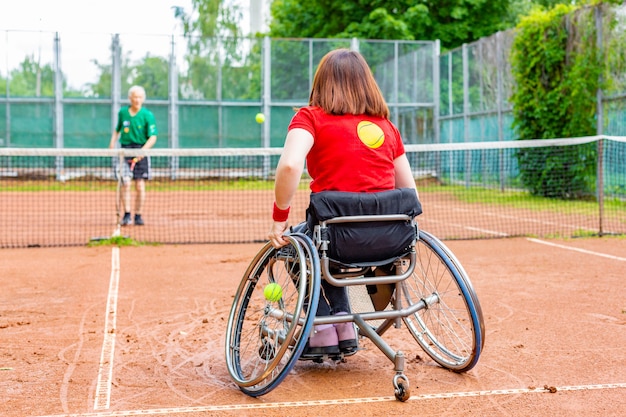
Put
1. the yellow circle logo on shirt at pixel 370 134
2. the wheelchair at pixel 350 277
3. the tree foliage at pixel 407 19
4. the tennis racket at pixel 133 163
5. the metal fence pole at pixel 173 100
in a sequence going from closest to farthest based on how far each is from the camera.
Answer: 1. the wheelchair at pixel 350 277
2. the yellow circle logo on shirt at pixel 370 134
3. the tennis racket at pixel 133 163
4. the metal fence pole at pixel 173 100
5. the tree foliage at pixel 407 19

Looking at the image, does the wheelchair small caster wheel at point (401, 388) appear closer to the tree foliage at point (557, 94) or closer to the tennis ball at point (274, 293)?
Answer: the tennis ball at point (274, 293)

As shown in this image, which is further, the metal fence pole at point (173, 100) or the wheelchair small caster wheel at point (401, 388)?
the metal fence pole at point (173, 100)

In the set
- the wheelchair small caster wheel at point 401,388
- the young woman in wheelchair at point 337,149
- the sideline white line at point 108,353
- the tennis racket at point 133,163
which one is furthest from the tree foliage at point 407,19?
the wheelchair small caster wheel at point 401,388

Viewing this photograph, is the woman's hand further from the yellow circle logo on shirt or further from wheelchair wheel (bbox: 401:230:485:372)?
wheelchair wheel (bbox: 401:230:485:372)

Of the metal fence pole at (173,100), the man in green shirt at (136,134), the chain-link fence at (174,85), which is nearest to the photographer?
the man in green shirt at (136,134)

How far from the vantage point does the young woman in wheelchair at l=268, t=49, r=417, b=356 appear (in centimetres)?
355

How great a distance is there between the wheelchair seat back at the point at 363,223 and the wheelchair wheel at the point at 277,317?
0.40 ft

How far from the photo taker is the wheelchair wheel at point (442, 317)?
11.7ft

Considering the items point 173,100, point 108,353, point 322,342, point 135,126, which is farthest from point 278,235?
point 173,100

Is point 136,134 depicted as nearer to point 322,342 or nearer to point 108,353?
point 108,353

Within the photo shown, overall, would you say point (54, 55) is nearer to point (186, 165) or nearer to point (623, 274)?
point (186, 165)

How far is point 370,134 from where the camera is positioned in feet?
12.0

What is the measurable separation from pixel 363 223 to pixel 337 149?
0.34 meters

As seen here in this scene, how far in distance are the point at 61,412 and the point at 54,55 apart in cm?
2111
